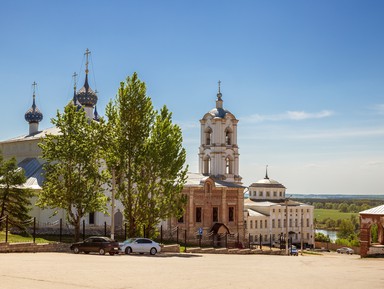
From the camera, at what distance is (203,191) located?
6181cm

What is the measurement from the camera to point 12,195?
1591 inches

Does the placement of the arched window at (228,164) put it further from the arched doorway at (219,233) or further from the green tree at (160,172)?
the green tree at (160,172)

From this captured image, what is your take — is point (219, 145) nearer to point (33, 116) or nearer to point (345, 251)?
point (33, 116)

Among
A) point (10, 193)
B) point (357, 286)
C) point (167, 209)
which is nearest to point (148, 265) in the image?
point (357, 286)

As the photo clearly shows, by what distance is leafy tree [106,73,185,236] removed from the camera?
122 feet

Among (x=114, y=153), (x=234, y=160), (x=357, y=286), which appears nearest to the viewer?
(x=357, y=286)

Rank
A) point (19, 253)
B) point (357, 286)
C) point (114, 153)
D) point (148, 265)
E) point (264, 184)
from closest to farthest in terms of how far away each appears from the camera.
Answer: point (357, 286), point (148, 265), point (19, 253), point (114, 153), point (264, 184)

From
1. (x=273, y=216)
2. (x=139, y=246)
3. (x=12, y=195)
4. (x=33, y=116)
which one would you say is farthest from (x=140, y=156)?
(x=273, y=216)

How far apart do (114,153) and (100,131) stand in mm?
2048

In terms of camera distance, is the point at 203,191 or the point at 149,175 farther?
the point at 203,191

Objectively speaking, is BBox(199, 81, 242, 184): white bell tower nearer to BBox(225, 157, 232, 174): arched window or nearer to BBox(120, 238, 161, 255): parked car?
BBox(225, 157, 232, 174): arched window

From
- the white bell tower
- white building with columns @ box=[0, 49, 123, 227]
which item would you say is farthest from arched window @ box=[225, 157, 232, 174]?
white building with columns @ box=[0, 49, 123, 227]

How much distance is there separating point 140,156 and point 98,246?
27.4 ft

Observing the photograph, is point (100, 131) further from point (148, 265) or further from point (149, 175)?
point (148, 265)
